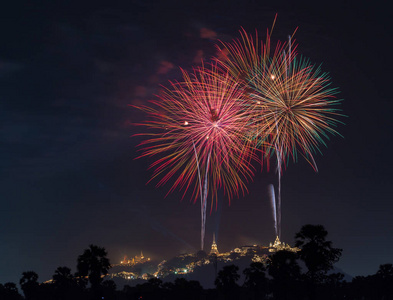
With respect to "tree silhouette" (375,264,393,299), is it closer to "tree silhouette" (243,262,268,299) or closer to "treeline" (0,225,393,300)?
"treeline" (0,225,393,300)

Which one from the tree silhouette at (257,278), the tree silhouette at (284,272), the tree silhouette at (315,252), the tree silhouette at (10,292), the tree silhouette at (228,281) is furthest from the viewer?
the tree silhouette at (10,292)

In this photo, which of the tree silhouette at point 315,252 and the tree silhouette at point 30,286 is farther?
the tree silhouette at point 30,286

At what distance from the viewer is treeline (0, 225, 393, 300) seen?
78625 mm

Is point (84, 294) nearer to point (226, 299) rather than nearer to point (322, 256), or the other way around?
point (226, 299)

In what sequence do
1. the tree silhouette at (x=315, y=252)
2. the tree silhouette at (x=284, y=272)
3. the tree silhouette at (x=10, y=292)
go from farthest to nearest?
the tree silhouette at (x=10, y=292) → the tree silhouette at (x=284, y=272) → the tree silhouette at (x=315, y=252)

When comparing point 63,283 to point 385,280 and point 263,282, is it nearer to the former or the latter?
point 263,282

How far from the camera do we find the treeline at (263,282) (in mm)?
78625

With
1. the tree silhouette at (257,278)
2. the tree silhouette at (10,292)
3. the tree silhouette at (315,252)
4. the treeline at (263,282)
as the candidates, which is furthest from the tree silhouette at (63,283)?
the tree silhouette at (315,252)

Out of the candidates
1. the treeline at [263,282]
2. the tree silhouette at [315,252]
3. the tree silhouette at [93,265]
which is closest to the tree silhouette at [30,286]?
the treeline at [263,282]

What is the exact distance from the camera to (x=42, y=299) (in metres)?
134

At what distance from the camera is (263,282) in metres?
119

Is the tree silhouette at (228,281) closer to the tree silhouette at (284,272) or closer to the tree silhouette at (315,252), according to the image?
the tree silhouette at (284,272)

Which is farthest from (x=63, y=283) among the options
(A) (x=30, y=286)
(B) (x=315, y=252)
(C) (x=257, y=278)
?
(B) (x=315, y=252)

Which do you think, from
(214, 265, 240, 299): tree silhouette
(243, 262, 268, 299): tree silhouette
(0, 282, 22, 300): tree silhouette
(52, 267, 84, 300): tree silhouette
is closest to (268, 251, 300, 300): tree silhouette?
(243, 262, 268, 299): tree silhouette
